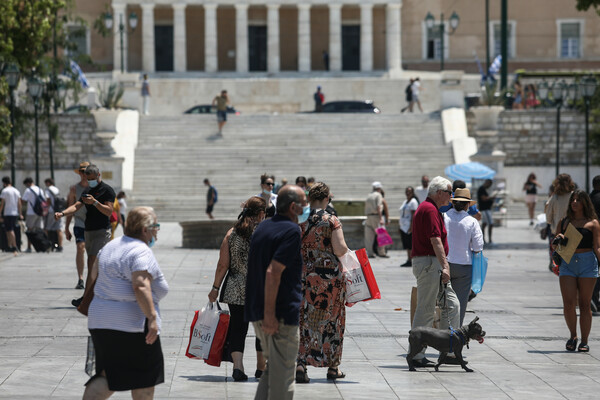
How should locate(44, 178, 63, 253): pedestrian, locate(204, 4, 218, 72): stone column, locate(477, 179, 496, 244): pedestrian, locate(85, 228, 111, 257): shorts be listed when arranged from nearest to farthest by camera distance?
locate(85, 228, 111, 257): shorts, locate(44, 178, 63, 253): pedestrian, locate(477, 179, 496, 244): pedestrian, locate(204, 4, 218, 72): stone column

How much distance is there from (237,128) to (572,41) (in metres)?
30.4

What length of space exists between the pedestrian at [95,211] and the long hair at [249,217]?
12.0 feet

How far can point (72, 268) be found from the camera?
18.4 meters

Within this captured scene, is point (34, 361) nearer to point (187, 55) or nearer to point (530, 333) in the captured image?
point (530, 333)

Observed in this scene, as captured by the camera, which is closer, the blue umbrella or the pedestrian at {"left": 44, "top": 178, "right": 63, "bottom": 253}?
the pedestrian at {"left": 44, "top": 178, "right": 63, "bottom": 253}

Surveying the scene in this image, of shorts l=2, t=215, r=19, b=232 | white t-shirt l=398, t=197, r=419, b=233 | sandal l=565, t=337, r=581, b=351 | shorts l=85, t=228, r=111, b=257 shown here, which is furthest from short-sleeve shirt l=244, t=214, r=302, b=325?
shorts l=2, t=215, r=19, b=232

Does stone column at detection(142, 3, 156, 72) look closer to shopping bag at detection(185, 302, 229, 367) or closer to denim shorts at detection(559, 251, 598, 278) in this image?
denim shorts at detection(559, 251, 598, 278)

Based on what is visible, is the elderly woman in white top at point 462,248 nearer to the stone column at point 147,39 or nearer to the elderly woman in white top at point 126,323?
the elderly woman in white top at point 126,323

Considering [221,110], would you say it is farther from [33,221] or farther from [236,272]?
[236,272]

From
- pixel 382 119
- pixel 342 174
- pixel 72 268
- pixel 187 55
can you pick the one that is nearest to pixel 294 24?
pixel 187 55

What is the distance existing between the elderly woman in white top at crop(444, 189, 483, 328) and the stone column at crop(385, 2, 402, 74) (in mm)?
47499

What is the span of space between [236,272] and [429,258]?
5.57 ft

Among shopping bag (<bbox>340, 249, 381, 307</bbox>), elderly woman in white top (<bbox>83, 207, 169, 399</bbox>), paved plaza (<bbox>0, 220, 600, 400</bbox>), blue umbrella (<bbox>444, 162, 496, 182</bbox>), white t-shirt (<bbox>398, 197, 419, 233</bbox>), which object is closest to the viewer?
elderly woman in white top (<bbox>83, 207, 169, 399</bbox>)

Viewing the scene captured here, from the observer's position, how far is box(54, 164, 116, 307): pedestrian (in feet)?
40.5
